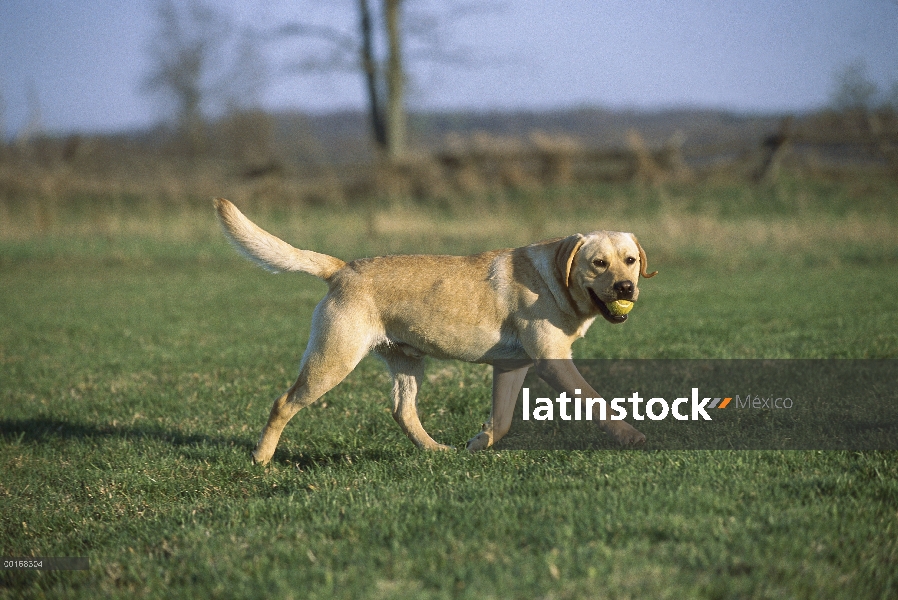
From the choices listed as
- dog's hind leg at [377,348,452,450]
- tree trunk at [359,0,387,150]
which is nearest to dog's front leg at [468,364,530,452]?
dog's hind leg at [377,348,452,450]

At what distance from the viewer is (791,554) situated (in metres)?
3.14

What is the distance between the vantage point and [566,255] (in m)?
4.85

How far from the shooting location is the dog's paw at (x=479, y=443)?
512 cm

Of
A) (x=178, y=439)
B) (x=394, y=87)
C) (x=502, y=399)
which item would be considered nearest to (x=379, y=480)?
(x=502, y=399)

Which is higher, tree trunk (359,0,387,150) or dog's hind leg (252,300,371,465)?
tree trunk (359,0,387,150)

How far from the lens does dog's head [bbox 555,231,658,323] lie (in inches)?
185

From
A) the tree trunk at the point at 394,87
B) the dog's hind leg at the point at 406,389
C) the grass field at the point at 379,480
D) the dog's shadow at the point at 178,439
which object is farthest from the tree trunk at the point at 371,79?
the dog's hind leg at the point at 406,389

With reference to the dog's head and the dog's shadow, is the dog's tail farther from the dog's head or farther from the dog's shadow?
the dog's head

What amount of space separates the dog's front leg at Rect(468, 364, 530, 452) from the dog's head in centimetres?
73

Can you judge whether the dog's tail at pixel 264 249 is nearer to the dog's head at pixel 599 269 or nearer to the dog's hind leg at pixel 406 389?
the dog's hind leg at pixel 406 389

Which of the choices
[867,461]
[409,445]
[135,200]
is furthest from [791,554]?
[135,200]

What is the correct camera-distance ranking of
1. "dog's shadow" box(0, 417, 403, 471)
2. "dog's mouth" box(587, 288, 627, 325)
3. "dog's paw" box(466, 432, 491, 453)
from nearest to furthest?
"dog's mouth" box(587, 288, 627, 325), "dog's paw" box(466, 432, 491, 453), "dog's shadow" box(0, 417, 403, 471)

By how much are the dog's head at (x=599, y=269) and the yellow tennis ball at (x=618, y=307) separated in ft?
0.06

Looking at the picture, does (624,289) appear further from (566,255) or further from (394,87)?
(394,87)
